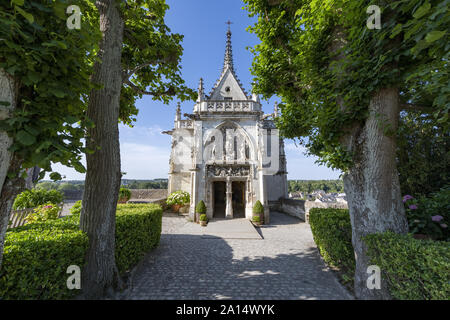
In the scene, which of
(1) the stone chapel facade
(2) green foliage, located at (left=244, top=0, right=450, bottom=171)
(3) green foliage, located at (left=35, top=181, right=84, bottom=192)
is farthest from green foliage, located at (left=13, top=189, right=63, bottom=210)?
(2) green foliage, located at (left=244, top=0, right=450, bottom=171)

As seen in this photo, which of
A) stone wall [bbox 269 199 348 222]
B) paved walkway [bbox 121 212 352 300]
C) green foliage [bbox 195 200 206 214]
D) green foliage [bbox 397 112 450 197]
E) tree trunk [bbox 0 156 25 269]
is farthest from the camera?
green foliage [bbox 195 200 206 214]

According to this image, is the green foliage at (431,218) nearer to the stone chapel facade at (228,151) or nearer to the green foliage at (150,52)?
the green foliage at (150,52)

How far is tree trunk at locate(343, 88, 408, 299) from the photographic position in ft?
10.5

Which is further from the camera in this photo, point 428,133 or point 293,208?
point 293,208

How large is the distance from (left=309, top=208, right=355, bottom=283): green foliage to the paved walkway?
35cm

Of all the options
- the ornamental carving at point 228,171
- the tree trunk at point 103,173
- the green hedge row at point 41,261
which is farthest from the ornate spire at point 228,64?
the green hedge row at point 41,261

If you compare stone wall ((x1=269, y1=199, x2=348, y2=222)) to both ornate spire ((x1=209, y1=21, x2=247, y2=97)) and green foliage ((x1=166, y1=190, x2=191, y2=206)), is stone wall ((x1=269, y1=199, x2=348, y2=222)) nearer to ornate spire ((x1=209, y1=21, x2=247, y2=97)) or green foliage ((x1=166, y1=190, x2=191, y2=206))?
green foliage ((x1=166, y1=190, x2=191, y2=206))

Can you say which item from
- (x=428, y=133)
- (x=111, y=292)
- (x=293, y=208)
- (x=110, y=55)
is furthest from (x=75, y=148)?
(x=293, y=208)

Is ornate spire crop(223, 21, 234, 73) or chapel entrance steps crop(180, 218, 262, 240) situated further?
ornate spire crop(223, 21, 234, 73)

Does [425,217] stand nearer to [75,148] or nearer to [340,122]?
[340,122]

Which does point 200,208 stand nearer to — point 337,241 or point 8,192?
point 337,241

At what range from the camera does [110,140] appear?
3539 mm

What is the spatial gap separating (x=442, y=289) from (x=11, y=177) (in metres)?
5.49

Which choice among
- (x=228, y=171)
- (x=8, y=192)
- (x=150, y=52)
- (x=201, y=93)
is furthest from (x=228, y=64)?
(x=8, y=192)
